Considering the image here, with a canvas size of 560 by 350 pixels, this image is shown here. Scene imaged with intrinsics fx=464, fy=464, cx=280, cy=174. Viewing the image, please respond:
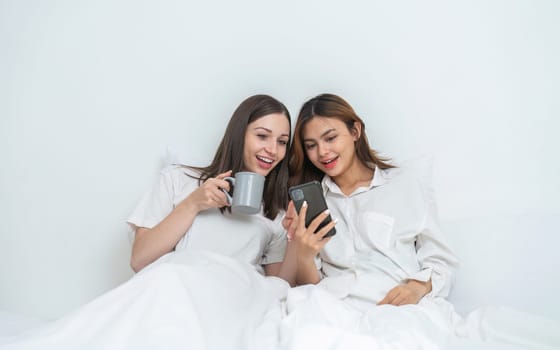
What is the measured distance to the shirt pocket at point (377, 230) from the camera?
140 centimetres

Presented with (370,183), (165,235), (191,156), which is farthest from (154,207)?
(370,183)

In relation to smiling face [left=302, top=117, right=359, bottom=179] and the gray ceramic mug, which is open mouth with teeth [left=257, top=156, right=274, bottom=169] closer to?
smiling face [left=302, top=117, right=359, bottom=179]

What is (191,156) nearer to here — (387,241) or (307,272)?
(307,272)

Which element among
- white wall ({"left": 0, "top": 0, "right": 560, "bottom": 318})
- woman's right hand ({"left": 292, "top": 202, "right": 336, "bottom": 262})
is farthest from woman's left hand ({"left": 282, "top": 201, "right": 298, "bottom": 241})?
white wall ({"left": 0, "top": 0, "right": 560, "bottom": 318})

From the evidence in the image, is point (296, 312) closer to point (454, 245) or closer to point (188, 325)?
point (188, 325)

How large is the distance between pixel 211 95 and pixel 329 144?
63cm

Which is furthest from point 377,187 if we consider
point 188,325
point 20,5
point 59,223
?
point 20,5

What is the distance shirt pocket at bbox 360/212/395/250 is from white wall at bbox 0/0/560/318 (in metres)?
0.27

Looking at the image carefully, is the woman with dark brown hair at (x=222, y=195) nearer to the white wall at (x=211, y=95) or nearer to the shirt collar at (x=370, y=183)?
the shirt collar at (x=370, y=183)

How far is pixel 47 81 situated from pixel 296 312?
5.37 ft

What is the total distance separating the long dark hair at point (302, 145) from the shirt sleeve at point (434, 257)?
272 mm

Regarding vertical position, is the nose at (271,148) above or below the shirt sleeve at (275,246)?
above

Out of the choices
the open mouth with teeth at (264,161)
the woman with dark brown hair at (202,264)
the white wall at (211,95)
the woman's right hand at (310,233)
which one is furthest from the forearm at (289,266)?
the white wall at (211,95)

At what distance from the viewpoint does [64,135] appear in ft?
6.49
